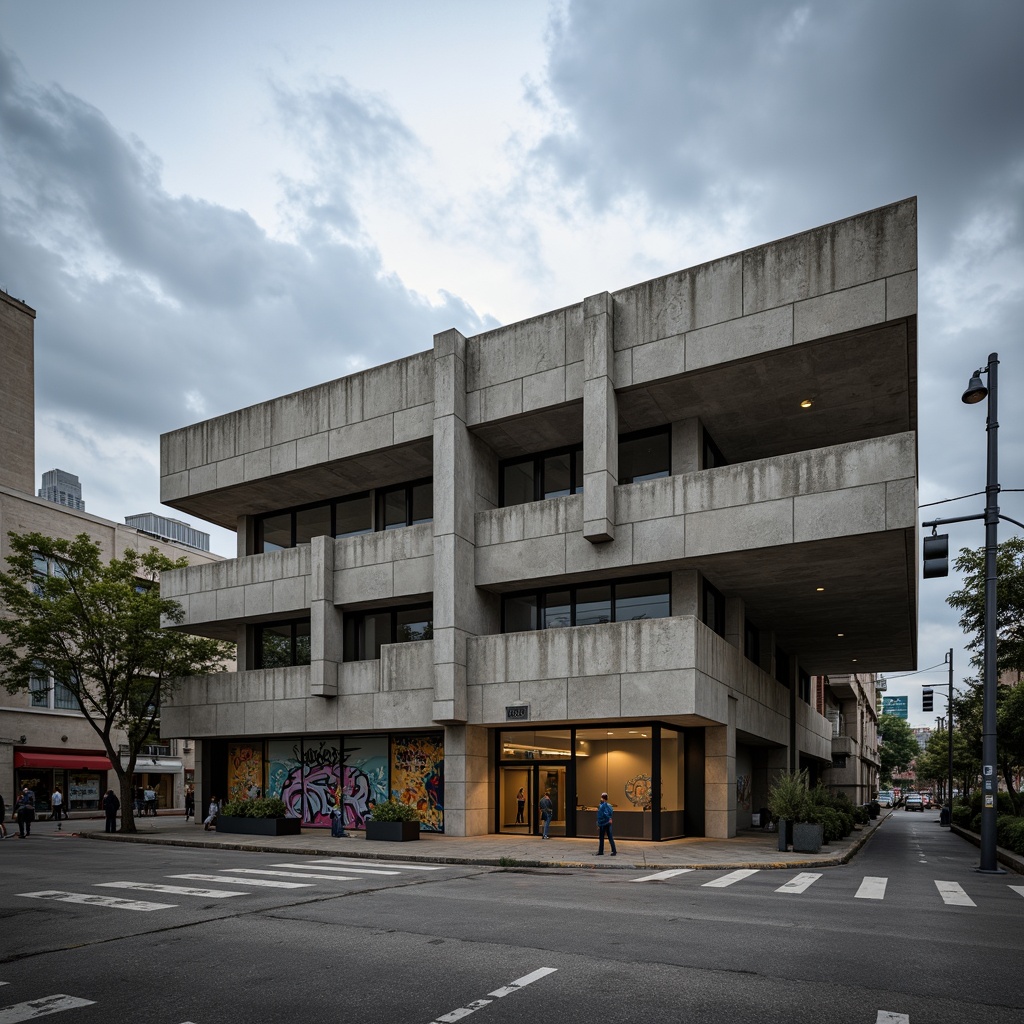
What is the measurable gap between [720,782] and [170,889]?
1770cm

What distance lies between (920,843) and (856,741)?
42.0 metres

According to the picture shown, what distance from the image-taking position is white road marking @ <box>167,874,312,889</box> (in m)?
16.1

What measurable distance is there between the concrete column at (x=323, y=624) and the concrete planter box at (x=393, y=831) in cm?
617

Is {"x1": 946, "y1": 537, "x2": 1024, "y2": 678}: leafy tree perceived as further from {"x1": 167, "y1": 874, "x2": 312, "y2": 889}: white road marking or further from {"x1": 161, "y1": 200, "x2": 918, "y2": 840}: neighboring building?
{"x1": 167, "y1": 874, "x2": 312, "y2": 889}: white road marking

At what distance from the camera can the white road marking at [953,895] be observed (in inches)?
585

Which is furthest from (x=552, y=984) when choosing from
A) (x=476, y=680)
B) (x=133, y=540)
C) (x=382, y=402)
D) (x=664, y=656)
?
(x=133, y=540)

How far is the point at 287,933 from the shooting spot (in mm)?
11211

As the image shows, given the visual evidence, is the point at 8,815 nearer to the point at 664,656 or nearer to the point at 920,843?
the point at 664,656

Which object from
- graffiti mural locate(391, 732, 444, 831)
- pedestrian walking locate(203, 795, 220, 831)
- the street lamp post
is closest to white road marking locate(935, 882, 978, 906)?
the street lamp post

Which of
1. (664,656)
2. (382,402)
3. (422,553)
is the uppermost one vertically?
(382,402)

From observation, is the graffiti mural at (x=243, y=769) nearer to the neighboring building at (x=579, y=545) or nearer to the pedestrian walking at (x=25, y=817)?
the neighboring building at (x=579, y=545)

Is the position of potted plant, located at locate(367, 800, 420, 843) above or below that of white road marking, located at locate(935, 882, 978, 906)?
below

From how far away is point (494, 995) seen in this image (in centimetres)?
810

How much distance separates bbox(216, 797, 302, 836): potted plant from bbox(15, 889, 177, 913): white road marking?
14160mm
